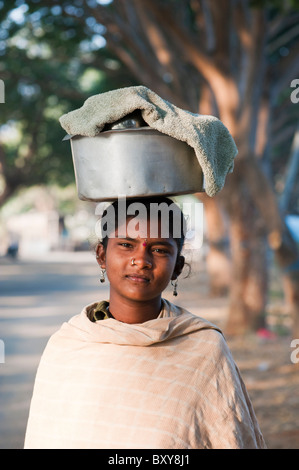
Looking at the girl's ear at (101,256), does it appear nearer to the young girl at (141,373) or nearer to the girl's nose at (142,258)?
the young girl at (141,373)

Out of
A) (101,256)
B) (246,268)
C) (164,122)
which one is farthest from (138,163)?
(246,268)

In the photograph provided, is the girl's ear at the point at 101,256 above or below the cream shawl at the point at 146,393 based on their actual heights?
above

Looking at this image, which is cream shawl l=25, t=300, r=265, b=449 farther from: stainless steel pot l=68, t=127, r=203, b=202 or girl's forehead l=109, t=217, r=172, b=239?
stainless steel pot l=68, t=127, r=203, b=202

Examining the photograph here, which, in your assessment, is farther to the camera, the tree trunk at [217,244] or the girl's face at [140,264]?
the tree trunk at [217,244]

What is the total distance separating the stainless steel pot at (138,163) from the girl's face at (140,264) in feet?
0.54

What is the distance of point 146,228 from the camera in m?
2.12

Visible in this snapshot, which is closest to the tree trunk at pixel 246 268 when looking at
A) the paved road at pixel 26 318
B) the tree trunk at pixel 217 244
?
the paved road at pixel 26 318

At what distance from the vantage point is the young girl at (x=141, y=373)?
1999mm

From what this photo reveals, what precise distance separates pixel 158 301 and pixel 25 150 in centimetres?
1987

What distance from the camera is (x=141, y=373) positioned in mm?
2045

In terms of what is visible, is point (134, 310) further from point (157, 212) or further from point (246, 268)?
point (246, 268)

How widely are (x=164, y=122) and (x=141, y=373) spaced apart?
2.69 feet
